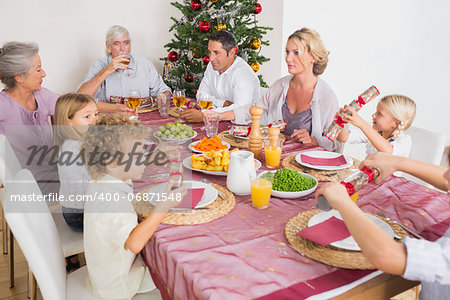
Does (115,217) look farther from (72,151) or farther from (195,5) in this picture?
(195,5)

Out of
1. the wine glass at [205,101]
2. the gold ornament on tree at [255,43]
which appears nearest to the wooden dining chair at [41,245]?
the wine glass at [205,101]

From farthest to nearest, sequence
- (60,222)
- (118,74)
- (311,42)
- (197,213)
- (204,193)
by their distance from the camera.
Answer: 1. (118,74)
2. (311,42)
3. (60,222)
4. (204,193)
5. (197,213)

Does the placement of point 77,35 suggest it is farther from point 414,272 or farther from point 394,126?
point 414,272

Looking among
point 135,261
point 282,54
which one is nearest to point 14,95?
point 135,261

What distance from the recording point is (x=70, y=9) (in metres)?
3.46

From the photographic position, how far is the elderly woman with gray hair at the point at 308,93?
7.06 feet

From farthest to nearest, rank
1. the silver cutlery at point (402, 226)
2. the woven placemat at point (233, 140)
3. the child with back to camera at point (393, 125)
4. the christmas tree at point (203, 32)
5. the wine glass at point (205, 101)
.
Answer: the christmas tree at point (203, 32) → the wine glass at point (205, 101) → the woven placemat at point (233, 140) → the child with back to camera at point (393, 125) → the silver cutlery at point (402, 226)

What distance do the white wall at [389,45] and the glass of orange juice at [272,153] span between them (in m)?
2.64

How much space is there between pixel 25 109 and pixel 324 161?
1.72 m

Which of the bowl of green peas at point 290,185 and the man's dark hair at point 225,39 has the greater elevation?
the man's dark hair at point 225,39

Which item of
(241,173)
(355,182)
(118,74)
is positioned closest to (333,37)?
(118,74)

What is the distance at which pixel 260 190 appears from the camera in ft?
3.92

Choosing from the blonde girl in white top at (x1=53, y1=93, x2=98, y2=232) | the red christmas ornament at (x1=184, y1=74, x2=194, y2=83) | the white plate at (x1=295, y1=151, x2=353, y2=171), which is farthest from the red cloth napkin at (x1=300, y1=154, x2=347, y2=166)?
the red christmas ornament at (x1=184, y1=74, x2=194, y2=83)

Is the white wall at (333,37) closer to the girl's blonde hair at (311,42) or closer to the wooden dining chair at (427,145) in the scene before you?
the girl's blonde hair at (311,42)
